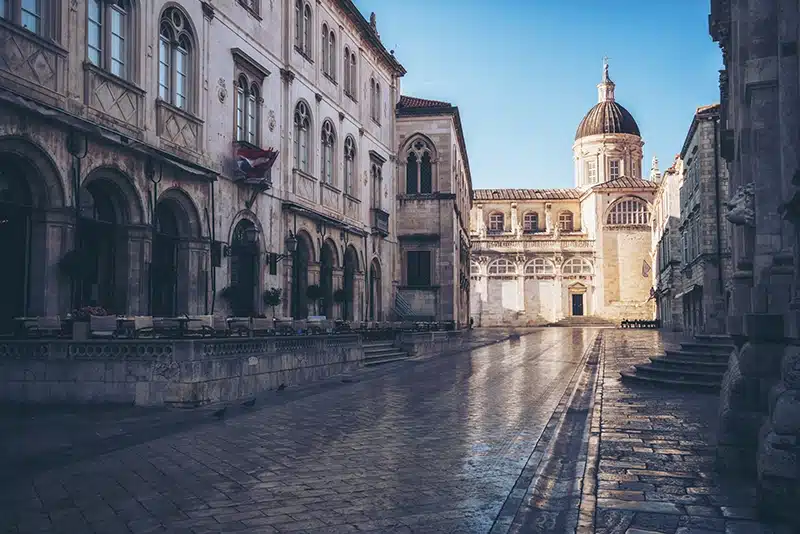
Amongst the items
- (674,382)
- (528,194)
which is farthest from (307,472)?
(528,194)

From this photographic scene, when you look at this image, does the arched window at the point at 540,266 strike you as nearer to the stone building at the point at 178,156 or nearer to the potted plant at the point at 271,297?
the stone building at the point at 178,156

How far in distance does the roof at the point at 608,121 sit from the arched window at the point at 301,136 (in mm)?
65536

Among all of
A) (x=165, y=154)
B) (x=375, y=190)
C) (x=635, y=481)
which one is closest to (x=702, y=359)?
(x=635, y=481)

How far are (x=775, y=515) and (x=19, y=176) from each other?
14077 mm

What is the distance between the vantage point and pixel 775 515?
599 cm

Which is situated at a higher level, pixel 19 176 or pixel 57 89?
pixel 57 89

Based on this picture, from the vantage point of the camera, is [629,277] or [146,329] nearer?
[146,329]

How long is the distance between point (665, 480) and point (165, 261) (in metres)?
15.5

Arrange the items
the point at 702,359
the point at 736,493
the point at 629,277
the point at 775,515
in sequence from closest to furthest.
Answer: the point at 775,515 → the point at 736,493 → the point at 702,359 → the point at 629,277

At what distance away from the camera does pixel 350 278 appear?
110 ft

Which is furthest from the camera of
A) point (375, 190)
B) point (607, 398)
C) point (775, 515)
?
point (375, 190)

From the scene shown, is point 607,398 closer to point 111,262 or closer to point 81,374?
point 81,374

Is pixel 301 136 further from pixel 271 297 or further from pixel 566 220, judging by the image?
pixel 566 220

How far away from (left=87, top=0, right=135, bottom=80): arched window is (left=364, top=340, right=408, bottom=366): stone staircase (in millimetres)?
10282
